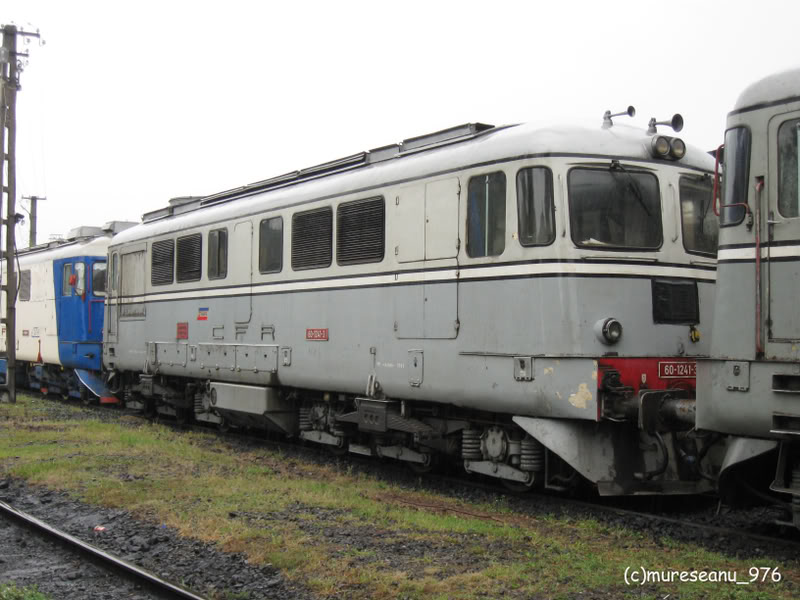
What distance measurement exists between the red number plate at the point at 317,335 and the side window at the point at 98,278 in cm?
984

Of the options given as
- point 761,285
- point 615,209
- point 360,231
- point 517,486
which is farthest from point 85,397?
point 761,285

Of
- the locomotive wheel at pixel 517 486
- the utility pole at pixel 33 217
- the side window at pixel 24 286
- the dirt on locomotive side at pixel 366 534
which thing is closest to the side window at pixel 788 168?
the dirt on locomotive side at pixel 366 534

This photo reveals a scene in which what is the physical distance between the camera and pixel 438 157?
370 inches

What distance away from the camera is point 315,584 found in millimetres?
5988

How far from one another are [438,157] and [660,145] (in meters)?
2.29

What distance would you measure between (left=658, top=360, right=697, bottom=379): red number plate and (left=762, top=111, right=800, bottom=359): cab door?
203cm

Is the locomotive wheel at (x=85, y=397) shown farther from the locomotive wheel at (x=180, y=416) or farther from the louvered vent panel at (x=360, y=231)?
the louvered vent panel at (x=360, y=231)

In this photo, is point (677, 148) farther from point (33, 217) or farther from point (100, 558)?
point (33, 217)

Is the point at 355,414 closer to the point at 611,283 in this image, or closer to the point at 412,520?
the point at 412,520

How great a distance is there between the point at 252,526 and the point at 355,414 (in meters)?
2.97

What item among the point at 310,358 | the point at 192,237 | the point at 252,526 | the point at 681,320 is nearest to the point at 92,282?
the point at 192,237

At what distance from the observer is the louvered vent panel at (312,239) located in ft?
35.8

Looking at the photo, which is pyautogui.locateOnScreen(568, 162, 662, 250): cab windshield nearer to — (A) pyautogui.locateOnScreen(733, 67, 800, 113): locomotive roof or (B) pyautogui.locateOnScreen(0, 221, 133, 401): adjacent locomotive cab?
(A) pyautogui.locateOnScreen(733, 67, 800, 113): locomotive roof

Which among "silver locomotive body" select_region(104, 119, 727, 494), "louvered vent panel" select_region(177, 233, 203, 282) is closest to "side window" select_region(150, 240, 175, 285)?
"louvered vent panel" select_region(177, 233, 203, 282)
